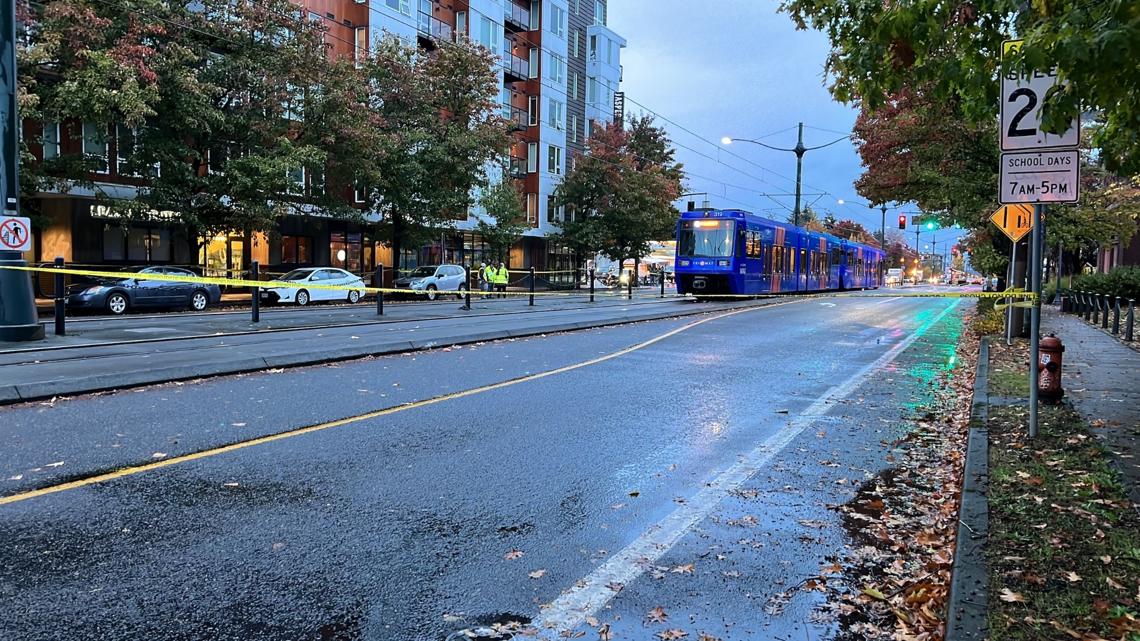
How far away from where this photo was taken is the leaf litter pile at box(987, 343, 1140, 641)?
325 centimetres

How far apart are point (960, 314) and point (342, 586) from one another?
1041 inches

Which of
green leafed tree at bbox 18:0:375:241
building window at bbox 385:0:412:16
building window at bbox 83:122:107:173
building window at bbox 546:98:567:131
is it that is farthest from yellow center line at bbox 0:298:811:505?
building window at bbox 546:98:567:131

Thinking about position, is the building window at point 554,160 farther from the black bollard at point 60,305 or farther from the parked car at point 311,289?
the black bollard at point 60,305

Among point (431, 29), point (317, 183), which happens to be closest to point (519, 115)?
point (431, 29)

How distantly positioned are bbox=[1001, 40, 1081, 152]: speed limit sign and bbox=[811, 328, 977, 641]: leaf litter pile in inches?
101

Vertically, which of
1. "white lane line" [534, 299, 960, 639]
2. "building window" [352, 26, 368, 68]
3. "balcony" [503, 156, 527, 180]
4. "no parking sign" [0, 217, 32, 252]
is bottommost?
"white lane line" [534, 299, 960, 639]

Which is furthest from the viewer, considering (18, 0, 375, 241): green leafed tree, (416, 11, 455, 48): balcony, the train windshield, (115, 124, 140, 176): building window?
(416, 11, 455, 48): balcony

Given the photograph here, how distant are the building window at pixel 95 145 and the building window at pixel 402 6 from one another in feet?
57.0

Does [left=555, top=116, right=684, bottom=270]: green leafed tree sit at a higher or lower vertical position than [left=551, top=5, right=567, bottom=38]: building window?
lower

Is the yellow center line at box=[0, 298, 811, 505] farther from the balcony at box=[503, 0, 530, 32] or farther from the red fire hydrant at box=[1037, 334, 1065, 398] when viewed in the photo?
the balcony at box=[503, 0, 530, 32]

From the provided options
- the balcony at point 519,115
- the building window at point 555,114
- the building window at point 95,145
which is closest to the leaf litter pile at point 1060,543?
the building window at point 95,145

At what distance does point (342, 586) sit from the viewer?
12.0 ft

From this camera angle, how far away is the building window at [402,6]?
133 feet

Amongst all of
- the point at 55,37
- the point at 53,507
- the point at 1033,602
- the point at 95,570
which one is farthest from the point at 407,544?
the point at 55,37
